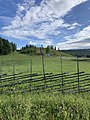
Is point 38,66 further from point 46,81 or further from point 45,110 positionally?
point 45,110

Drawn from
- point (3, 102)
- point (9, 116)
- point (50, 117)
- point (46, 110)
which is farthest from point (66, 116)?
point (3, 102)

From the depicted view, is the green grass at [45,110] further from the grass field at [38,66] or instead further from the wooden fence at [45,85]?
the grass field at [38,66]

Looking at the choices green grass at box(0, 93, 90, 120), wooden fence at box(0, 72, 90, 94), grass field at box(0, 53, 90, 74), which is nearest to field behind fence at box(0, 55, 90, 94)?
wooden fence at box(0, 72, 90, 94)

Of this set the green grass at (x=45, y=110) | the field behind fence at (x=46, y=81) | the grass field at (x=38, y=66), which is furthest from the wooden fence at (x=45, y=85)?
the green grass at (x=45, y=110)

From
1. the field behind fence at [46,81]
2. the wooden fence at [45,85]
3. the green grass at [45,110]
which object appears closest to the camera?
the green grass at [45,110]

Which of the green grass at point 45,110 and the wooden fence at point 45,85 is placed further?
→ the wooden fence at point 45,85

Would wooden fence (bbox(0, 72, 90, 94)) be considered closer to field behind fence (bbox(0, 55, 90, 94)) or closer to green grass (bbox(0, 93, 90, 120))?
field behind fence (bbox(0, 55, 90, 94))

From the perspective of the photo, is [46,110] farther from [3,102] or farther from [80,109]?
[3,102]

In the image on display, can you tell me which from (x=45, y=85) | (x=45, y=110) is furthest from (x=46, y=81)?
(x=45, y=110)

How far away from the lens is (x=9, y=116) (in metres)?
4.49

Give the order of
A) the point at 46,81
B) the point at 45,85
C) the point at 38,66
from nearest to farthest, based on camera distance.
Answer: the point at 45,85
the point at 46,81
the point at 38,66

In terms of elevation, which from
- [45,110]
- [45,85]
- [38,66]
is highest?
[45,110]

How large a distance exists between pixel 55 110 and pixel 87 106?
674mm

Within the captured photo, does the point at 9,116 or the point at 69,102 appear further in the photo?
the point at 69,102
